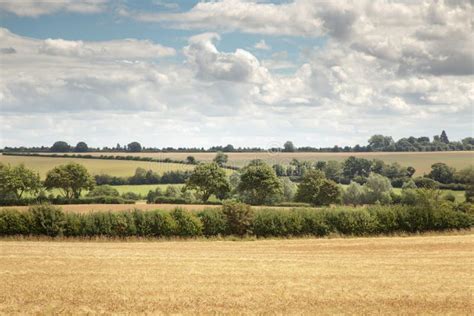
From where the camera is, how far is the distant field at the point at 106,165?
149500mm

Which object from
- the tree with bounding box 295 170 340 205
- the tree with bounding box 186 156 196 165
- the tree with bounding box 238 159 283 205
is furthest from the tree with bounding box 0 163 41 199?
the tree with bounding box 295 170 340 205

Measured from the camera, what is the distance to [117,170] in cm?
15550

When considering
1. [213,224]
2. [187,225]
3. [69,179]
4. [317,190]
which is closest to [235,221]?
[213,224]

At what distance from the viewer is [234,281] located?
32844 millimetres

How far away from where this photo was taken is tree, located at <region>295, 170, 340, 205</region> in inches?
4769

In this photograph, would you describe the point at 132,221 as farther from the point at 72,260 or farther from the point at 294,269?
the point at 294,269

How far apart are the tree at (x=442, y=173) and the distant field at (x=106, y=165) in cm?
6658

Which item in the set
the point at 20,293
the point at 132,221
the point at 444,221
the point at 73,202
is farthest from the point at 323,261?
the point at 73,202

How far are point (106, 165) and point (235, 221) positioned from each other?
102080mm

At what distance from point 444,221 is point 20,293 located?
55.4 m

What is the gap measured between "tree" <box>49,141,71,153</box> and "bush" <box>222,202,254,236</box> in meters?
137

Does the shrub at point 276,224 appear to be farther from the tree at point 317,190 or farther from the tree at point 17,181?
the tree at point 17,181

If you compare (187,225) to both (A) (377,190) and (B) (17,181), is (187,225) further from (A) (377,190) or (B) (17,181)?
(A) (377,190)

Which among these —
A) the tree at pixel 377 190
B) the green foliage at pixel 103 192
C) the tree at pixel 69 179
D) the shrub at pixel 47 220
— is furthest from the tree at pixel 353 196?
the shrub at pixel 47 220
